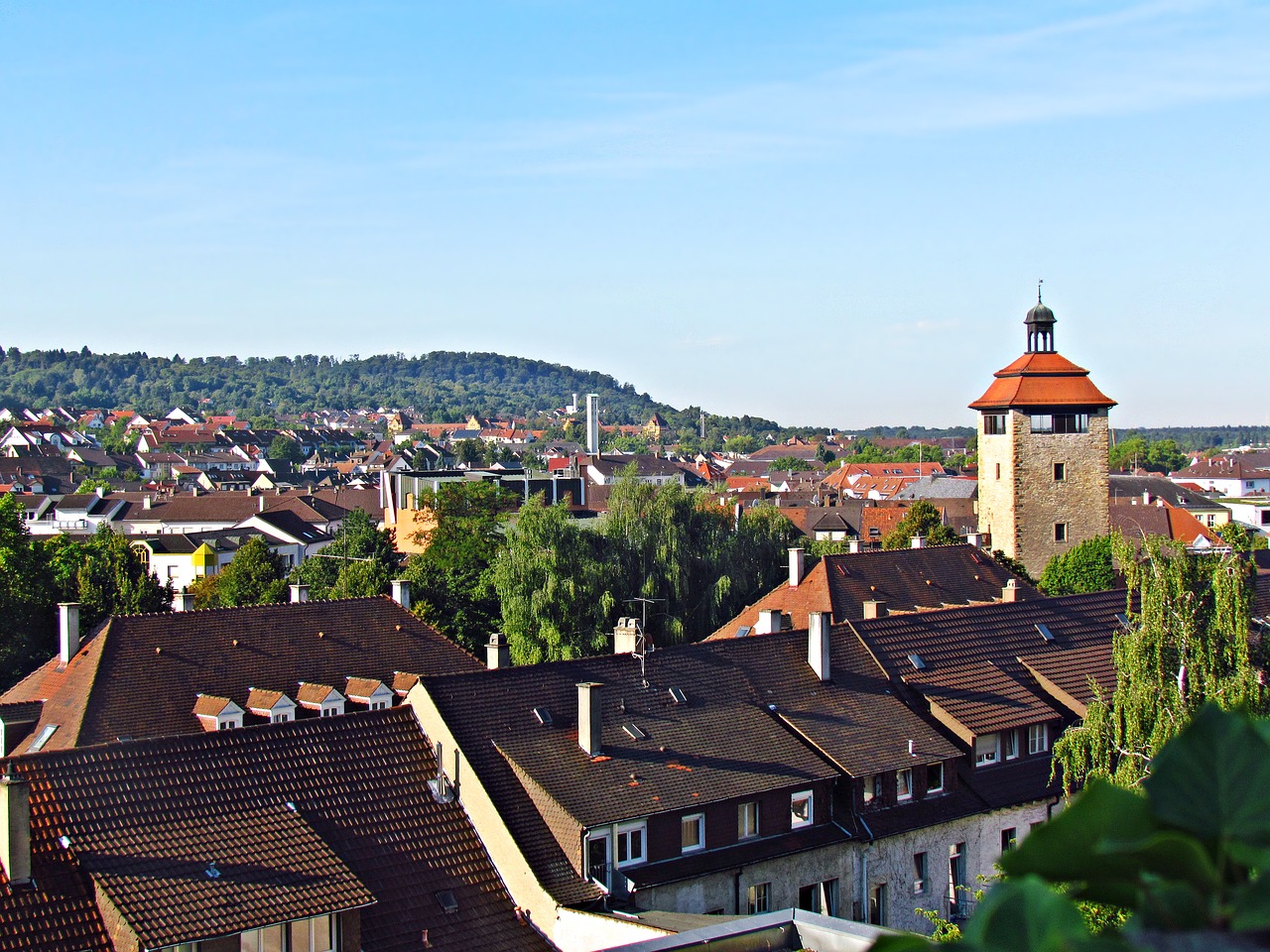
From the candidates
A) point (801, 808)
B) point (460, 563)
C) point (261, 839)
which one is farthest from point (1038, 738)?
point (460, 563)

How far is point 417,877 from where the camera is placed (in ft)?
59.7

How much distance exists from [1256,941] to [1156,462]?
17299 cm

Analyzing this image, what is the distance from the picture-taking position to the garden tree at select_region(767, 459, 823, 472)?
176 m

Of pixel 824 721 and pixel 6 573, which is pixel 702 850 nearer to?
pixel 824 721

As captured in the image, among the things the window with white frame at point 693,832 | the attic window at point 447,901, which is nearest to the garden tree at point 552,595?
→ the window with white frame at point 693,832

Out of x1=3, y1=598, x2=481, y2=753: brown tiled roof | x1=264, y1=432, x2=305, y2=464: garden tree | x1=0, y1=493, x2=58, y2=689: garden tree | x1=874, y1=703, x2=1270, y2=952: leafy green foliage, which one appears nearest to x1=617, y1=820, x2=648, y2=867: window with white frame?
x1=3, y1=598, x2=481, y2=753: brown tiled roof

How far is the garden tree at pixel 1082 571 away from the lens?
4584 centimetres

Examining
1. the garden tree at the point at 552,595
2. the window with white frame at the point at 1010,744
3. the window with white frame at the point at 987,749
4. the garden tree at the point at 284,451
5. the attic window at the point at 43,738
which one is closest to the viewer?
the window with white frame at the point at 987,749

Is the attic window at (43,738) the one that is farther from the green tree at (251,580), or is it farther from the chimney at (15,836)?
the green tree at (251,580)

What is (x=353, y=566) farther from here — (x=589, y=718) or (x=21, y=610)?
(x=589, y=718)

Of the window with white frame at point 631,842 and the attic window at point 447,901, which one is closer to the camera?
the attic window at point 447,901

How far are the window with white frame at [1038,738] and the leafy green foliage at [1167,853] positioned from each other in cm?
2525

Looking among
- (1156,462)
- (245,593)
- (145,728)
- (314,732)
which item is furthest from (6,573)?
(1156,462)

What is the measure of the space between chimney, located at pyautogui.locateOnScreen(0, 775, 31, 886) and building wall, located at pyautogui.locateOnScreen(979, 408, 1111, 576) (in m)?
41.0
